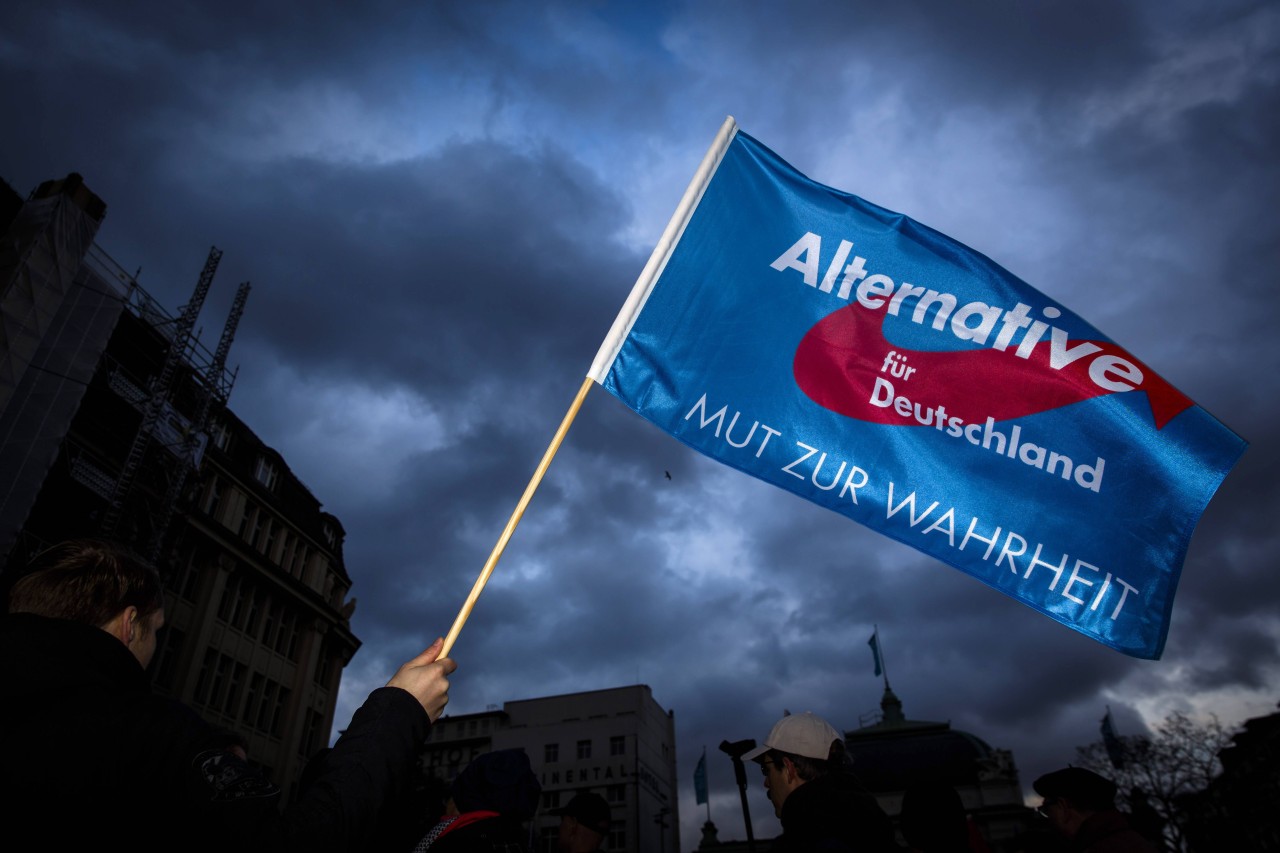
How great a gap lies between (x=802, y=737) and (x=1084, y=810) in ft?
5.40

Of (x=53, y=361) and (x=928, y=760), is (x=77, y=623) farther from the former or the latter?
(x=928, y=760)

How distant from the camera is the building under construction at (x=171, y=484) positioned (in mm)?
21188

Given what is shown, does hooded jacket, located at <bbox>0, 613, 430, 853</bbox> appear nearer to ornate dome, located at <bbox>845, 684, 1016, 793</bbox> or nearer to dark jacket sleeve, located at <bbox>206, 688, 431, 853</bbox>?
dark jacket sleeve, located at <bbox>206, 688, 431, 853</bbox>

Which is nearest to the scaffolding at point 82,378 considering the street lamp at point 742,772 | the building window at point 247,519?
the building window at point 247,519

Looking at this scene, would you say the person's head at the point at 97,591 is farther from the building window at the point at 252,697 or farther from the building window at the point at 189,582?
the building window at the point at 252,697

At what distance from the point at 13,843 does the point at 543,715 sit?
82.9m

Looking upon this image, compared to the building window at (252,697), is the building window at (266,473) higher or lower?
higher

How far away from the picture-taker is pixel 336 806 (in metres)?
1.79

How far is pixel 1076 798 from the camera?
14.8 ft

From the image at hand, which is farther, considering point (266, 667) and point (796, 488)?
point (266, 667)

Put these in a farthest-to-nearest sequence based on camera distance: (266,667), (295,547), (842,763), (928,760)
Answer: (928,760), (295,547), (266,667), (842,763)

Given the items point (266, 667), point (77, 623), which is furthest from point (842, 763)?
point (266, 667)

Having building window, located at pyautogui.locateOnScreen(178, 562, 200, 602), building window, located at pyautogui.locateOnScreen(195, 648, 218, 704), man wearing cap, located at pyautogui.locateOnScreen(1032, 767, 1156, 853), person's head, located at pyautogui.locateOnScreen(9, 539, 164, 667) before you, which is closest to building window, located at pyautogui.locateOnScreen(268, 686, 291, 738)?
building window, located at pyautogui.locateOnScreen(195, 648, 218, 704)

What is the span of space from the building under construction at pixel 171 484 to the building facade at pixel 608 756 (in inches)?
1308
